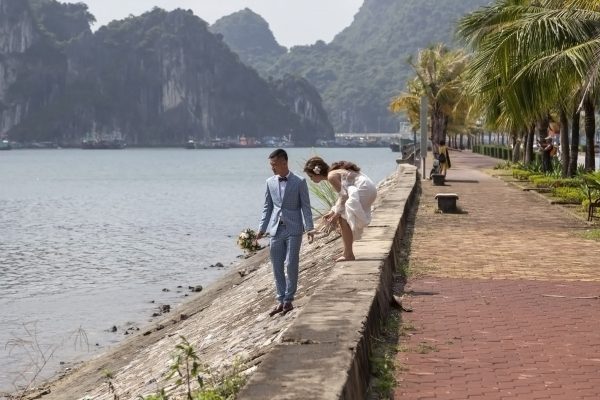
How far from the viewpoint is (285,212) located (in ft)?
32.2

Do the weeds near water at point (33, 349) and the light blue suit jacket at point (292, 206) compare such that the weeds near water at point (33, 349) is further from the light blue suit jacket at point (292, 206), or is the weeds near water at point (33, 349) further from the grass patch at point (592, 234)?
the grass patch at point (592, 234)

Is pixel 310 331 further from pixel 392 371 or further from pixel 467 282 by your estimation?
pixel 467 282

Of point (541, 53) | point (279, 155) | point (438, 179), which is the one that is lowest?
point (438, 179)

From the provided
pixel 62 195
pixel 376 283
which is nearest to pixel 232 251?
pixel 376 283

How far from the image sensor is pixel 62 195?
79812 mm

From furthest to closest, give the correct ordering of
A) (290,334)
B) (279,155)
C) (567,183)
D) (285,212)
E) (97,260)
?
(97,260), (567,183), (285,212), (279,155), (290,334)

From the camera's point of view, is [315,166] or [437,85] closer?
[315,166]

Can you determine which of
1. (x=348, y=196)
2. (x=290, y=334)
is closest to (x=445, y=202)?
(x=348, y=196)

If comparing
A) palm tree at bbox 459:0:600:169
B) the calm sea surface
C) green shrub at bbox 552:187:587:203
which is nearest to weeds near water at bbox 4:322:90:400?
the calm sea surface

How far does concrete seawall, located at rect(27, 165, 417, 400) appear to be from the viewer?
20.0ft

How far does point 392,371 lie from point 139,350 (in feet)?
28.4

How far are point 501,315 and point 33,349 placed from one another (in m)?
10.2

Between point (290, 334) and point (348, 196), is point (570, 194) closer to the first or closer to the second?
point (348, 196)

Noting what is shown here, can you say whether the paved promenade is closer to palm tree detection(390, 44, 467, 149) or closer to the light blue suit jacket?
the light blue suit jacket
